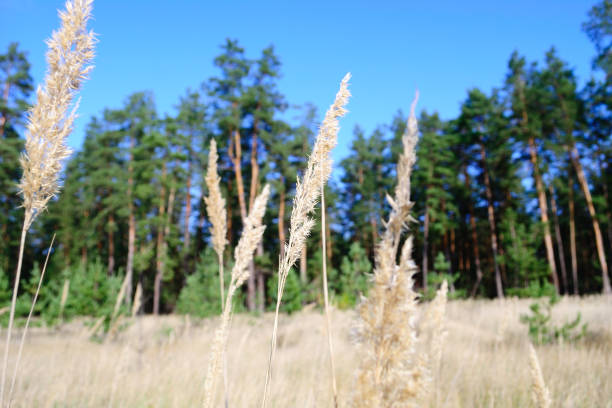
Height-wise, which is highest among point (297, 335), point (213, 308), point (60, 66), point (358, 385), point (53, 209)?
point (53, 209)

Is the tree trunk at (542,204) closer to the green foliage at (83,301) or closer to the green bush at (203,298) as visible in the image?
the green bush at (203,298)

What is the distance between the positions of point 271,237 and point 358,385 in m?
29.8

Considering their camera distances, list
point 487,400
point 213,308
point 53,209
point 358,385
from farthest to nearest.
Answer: point 53,209, point 213,308, point 487,400, point 358,385

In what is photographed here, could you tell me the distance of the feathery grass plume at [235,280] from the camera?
1118 mm

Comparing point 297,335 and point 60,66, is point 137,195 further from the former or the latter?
point 60,66

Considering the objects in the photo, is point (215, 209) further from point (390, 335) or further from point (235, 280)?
point (390, 335)

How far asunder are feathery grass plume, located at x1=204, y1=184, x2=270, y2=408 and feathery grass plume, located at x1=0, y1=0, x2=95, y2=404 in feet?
2.27

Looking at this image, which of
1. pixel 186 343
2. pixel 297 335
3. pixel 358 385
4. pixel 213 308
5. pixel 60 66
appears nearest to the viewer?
pixel 358 385

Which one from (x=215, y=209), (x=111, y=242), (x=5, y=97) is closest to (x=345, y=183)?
(x=111, y=242)

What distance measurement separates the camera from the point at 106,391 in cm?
384

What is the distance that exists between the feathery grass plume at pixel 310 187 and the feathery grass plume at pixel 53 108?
87cm

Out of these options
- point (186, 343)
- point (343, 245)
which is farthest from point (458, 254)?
point (186, 343)

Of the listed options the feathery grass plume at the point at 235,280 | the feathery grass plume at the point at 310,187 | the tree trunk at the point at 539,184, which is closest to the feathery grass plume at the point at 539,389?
the feathery grass plume at the point at 310,187

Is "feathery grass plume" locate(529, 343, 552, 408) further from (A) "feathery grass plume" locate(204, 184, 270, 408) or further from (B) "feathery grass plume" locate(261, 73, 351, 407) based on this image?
(A) "feathery grass plume" locate(204, 184, 270, 408)
